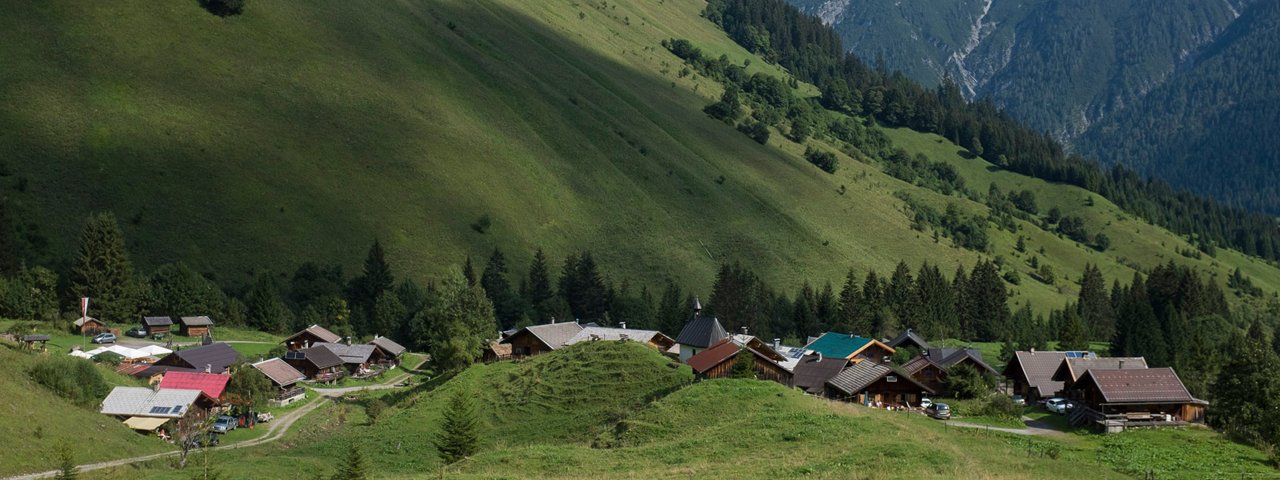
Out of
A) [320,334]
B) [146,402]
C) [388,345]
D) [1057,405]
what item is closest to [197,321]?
[320,334]

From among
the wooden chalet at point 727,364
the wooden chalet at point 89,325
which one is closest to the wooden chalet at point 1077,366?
the wooden chalet at point 727,364

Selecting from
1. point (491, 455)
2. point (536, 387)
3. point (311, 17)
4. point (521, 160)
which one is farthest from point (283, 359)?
point (311, 17)

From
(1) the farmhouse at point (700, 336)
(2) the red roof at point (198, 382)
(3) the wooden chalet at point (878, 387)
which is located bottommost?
(2) the red roof at point (198, 382)

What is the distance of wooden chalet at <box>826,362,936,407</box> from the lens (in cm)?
7594

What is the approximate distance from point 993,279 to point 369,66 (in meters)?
116

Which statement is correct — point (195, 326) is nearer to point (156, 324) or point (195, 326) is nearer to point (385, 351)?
point (156, 324)

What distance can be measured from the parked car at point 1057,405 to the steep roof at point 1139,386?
4613 millimetres

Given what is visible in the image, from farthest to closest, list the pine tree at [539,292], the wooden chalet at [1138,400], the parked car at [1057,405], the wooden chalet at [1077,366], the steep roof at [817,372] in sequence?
the pine tree at [539,292]
the wooden chalet at [1077,366]
the steep roof at [817,372]
the parked car at [1057,405]
the wooden chalet at [1138,400]

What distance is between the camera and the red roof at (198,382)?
86.1 metres

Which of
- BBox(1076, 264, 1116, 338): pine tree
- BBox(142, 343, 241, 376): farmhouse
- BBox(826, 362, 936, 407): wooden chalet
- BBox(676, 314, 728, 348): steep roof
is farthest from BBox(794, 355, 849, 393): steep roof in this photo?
BBox(1076, 264, 1116, 338): pine tree

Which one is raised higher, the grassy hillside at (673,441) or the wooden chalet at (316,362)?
the grassy hillside at (673,441)

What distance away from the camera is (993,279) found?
163625 mm

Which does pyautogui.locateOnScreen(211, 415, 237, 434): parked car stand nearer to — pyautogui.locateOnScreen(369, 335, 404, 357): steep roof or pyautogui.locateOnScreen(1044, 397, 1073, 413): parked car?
pyautogui.locateOnScreen(369, 335, 404, 357): steep roof

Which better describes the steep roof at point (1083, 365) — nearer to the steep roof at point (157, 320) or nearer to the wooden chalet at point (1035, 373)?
the wooden chalet at point (1035, 373)
